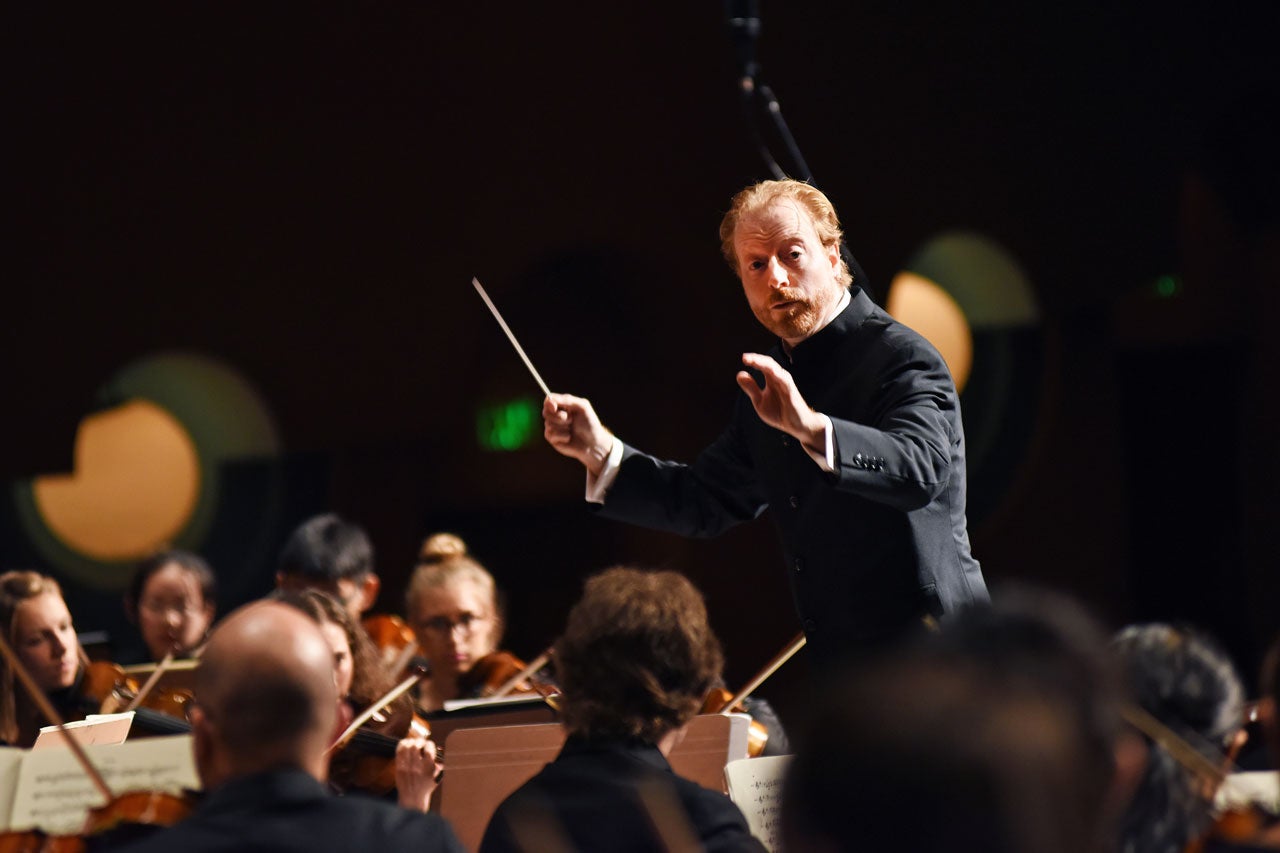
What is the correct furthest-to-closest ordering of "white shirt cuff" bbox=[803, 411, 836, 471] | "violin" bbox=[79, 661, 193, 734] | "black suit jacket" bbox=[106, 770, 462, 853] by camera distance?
1. "violin" bbox=[79, 661, 193, 734]
2. "white shirt cuff" bbox=[803, 411, 836, 471]
3. "black suit jacket" bbox=[106, 770, 462, 853]

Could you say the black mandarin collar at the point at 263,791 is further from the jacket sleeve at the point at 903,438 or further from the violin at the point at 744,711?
the violin at the point at 744,711

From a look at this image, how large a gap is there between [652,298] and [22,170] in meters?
2.45

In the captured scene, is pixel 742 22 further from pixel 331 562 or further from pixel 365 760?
pixel 365 760

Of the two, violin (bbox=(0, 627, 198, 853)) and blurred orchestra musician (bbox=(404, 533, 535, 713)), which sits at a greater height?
violin (bbox=(0, 627, 198, 853))

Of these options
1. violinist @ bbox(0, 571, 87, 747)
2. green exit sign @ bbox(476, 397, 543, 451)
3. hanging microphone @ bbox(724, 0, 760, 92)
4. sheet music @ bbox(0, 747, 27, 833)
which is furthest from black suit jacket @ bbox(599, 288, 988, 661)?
green exit sign @ bbox(476, 397, 543, 451)

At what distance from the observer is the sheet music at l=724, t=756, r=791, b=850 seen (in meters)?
2.10

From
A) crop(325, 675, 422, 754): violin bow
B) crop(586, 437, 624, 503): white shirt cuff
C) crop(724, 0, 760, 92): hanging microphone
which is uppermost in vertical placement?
crop(724, 0, 760, 92): hanging microphone

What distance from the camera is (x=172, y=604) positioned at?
179 inches

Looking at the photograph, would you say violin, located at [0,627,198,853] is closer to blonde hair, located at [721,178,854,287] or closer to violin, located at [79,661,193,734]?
blonde hair, located at [721,178,854,287]

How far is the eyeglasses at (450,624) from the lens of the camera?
4.04 meters

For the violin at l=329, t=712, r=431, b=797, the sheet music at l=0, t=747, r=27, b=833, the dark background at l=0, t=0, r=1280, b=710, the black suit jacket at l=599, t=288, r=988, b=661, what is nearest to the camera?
the sheet music at l=0, t=747, r=27, b=833

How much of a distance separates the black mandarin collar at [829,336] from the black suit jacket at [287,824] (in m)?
1.17

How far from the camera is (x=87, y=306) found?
605cm

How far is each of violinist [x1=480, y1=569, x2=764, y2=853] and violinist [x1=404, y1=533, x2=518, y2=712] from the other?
80.5 inches
